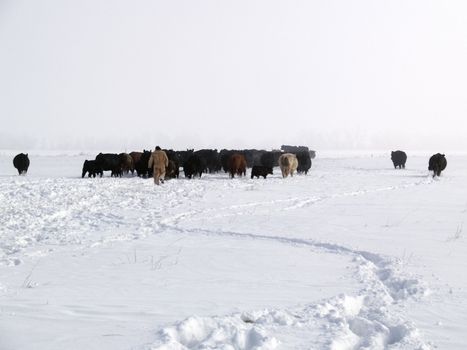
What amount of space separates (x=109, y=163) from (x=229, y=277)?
20964 millimetres

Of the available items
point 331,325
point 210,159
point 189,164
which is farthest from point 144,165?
point 331,325

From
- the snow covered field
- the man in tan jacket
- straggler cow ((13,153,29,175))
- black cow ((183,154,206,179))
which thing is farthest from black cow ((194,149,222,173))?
the snow covered field

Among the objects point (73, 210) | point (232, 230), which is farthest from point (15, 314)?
point (73, 210)

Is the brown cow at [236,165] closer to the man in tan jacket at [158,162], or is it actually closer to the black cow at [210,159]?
the black cow at [210,159]

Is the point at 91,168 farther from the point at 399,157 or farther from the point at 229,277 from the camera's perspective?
the point at 399,157

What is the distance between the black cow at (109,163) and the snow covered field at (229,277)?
38.8 ft

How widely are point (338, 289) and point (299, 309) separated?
3.32 feet

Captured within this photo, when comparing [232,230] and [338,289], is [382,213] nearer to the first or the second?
[232,230]

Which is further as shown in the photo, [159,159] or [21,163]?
[21,163]

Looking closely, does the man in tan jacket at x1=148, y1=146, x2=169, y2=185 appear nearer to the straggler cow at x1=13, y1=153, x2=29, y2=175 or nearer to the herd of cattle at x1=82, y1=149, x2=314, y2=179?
the herd of cattle at x1=82, y1=149, x2=314, y2=179

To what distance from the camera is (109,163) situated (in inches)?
1031

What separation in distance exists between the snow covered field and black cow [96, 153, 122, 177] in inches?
466

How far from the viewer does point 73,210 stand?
42.3ft

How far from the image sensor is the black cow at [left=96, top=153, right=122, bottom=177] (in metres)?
25.6
